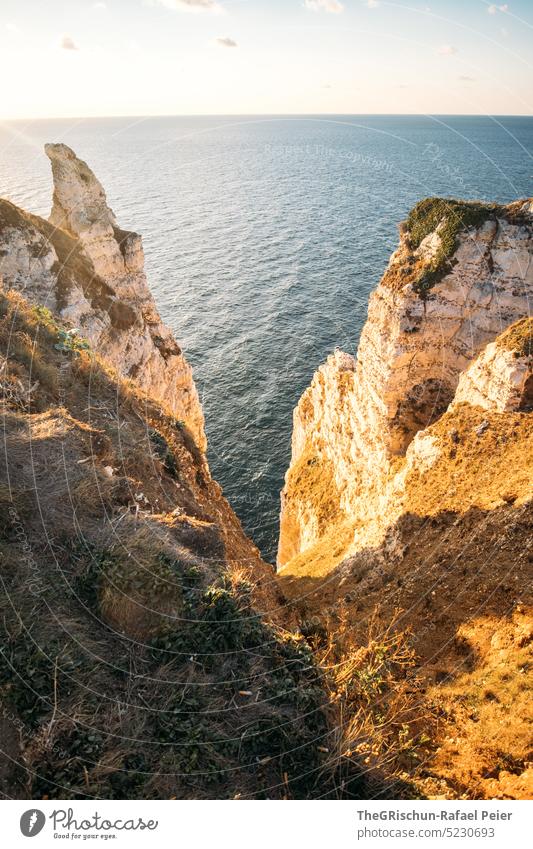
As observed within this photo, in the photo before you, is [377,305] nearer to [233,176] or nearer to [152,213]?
[152,213]

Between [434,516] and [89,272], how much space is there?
3398 centimetres

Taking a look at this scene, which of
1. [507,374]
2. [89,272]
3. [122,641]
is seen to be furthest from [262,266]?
[122,641]

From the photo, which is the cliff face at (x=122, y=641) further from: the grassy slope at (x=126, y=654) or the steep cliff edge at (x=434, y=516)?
the steep cliff edge at (x=434, y=516)

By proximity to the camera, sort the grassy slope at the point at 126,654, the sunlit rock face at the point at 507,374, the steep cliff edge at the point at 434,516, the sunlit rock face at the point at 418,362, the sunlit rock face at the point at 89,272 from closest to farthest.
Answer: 1. the grassy slope at the point at 126,654
2. the steep cliff edge at the point at 434,516
3. the sunlit rock face at the point at 507,374
4. the sunlit rock face at the point at 418,362
5. the sunlit rock face at the point at 89,272

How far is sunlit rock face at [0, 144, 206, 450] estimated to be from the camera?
33469mm

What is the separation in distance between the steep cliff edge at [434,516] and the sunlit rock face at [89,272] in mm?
20443

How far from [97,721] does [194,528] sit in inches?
274

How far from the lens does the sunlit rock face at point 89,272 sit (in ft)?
110

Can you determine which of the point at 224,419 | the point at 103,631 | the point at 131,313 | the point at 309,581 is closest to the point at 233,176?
the point at 224,419

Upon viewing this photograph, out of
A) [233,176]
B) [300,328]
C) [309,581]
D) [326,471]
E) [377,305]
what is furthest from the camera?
[233,176]

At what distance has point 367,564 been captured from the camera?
24172 millimetres

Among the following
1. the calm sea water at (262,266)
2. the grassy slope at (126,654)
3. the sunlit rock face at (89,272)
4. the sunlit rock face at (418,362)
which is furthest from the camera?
the calm sea water at (262,266)

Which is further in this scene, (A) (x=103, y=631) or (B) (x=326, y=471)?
(B) (x=326, y=471)

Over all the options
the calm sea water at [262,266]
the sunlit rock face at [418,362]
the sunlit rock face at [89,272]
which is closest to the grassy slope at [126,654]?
the sunlit rock face at [418,362]
